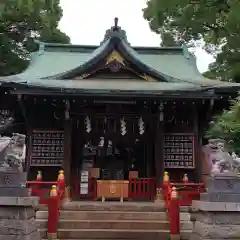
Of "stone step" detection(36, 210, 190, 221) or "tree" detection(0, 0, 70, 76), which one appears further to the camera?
"tree" detection(0, 0, 70, 76)

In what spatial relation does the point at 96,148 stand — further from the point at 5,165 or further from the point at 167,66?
the point at 5,165

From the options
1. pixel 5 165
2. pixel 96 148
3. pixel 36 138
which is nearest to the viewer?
pixel 5 165

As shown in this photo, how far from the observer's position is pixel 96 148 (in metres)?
14.4

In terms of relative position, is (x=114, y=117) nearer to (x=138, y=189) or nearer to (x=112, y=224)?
(x=138, y=189)

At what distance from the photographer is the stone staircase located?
9922mm

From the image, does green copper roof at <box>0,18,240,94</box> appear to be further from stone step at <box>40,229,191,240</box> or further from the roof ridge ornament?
stone step at <box>40,229,191,240</box>

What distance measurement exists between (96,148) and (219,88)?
196 inches

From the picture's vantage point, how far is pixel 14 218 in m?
8.36

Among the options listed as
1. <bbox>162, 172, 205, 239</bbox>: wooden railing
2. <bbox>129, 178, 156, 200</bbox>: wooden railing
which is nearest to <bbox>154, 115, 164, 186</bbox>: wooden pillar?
<bbox>129, 178, 156, 200</bbox>: wooden railing

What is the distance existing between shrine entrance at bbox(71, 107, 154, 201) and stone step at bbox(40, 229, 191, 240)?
11.8ft

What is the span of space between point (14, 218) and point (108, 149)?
648 centimetres

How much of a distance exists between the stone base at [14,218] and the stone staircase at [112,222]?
164 centimetres

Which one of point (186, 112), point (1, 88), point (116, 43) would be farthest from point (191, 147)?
point (1, 88)

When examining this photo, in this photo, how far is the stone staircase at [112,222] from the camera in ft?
32.6
